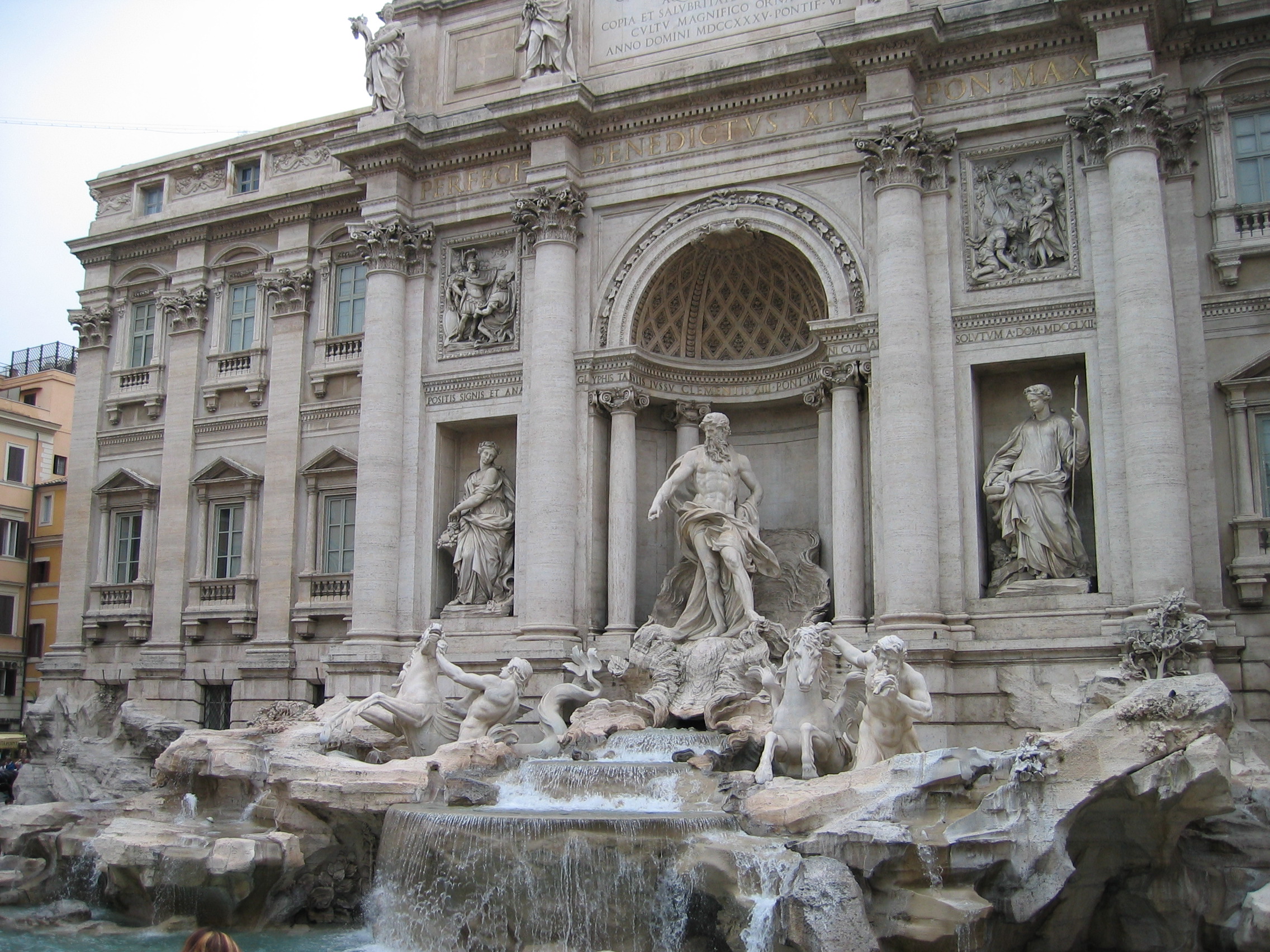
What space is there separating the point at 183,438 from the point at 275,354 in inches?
107

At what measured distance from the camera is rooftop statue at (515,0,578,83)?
21703 millimetres

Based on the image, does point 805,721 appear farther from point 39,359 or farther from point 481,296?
point 39,359

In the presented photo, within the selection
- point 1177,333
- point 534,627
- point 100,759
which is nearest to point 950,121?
point 1177,333

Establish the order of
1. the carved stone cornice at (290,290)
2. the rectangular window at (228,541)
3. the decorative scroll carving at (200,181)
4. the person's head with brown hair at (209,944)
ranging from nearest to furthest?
the person's head with brown hair at (209,944), the carved stone cornice at (290,290), the rectangular window at (228,541), the decorative scroll carving at (200,181)

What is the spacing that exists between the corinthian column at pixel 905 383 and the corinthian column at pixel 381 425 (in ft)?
25.2

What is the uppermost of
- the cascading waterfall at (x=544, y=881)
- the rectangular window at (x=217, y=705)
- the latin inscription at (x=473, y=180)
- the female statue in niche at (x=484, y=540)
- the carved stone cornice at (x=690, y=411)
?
the latin inscription at (x=473, y=180)

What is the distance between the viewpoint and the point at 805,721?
14977mm

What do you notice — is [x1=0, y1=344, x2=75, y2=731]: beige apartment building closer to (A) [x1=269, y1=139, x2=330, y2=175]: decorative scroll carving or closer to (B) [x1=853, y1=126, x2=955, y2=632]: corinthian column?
(A) [x1=269, y1=139, x2=330, y2=175]: decorative scroll carving

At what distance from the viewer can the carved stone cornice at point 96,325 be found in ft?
90.2

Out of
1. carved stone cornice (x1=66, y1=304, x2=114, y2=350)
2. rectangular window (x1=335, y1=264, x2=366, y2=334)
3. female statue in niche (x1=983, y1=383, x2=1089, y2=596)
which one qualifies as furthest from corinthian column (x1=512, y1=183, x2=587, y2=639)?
carved stone cornice (x1=66, y1=304, x2=114, y2=350)

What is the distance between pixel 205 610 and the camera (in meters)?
24.9

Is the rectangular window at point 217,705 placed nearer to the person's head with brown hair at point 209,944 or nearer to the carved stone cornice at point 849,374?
the carved stone cornice at point 849,374

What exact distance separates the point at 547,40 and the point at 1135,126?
9628 mm

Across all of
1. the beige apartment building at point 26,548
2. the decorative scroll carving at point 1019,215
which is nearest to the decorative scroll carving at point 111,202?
the beige apartment building at point 26,548
